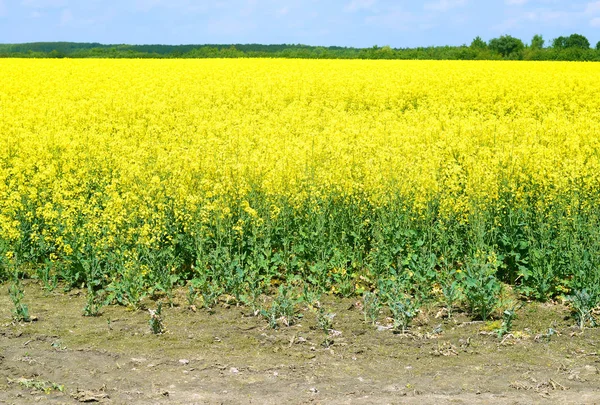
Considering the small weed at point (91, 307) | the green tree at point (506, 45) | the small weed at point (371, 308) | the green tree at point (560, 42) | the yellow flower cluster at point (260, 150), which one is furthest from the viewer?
the green tree at point (560, 42)

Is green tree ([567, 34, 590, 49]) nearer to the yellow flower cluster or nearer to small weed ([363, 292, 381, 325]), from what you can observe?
the yellow flower cluster

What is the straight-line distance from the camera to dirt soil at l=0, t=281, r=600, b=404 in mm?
6023

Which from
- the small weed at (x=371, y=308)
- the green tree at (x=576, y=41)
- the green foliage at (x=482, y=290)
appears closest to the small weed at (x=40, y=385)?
the small weed at (x=371, y=308)

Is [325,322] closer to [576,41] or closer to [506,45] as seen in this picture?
[506,45]

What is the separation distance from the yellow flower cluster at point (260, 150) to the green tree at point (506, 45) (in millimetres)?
53361

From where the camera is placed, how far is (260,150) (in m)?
13.0

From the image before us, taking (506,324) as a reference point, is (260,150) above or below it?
above

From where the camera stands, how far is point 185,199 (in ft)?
34.2

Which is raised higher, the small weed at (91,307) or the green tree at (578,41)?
the green tree at (578,41)

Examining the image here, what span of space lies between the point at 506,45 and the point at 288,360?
77451 millimetres

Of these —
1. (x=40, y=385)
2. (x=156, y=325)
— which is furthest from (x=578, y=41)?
(x=40, y=385)

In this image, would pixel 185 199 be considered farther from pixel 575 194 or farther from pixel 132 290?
pixel 575 194

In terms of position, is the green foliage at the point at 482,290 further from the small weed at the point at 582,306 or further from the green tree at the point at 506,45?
the green tree at the point at 506,45

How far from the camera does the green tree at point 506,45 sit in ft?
256
